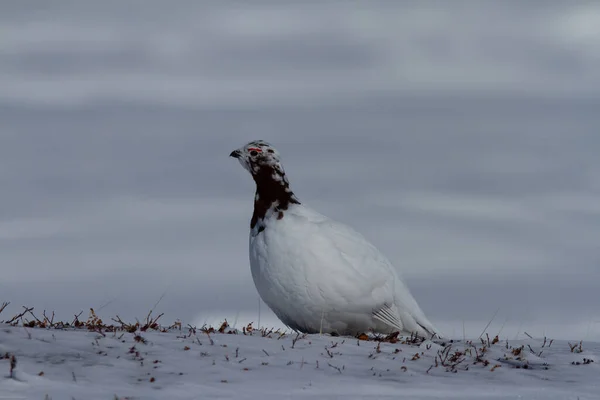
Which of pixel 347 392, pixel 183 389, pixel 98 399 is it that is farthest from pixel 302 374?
pixel 98 399

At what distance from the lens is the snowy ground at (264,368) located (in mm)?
7508

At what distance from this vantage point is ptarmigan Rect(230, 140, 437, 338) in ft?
35.4

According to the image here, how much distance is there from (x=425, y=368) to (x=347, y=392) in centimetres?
172

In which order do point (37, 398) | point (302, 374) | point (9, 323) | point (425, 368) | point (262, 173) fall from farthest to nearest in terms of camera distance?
point (262, 173)
point (9, 323)
point (425, 368)
point (302, 374)
point (37, 398)

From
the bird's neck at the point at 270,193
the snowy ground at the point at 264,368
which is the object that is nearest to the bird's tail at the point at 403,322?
the snowy ground at the point at 264,368

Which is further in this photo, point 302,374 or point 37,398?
point 302,374

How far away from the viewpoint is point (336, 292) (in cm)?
1080

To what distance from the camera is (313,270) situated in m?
10.8

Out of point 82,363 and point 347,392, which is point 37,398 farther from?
point 347,392

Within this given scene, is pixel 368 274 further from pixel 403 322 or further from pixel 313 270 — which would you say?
pixel 403 322

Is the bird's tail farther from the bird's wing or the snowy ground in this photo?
the snowy ground

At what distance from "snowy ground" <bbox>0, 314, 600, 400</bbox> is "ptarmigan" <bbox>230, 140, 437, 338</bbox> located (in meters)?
0.72

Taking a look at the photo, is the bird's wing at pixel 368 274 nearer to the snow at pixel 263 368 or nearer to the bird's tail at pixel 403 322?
the bird's tail at pixel 403 322

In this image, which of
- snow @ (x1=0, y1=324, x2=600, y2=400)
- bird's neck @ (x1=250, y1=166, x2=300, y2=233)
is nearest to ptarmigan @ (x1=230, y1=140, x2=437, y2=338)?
bird's neck @ (x1=250, y1=166, x2=300, y2=233)
